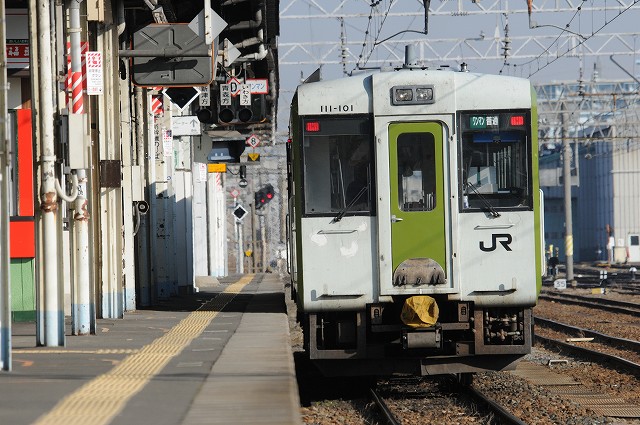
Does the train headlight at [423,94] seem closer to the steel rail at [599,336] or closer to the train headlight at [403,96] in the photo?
the train headlight at [403,96]

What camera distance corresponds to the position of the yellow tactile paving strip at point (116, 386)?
759 cm

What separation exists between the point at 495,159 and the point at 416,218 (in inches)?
38.7

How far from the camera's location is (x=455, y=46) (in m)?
39.8

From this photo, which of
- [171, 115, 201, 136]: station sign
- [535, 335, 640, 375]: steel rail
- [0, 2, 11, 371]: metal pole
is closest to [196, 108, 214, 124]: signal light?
[171, 115, 201, 136]: station sign

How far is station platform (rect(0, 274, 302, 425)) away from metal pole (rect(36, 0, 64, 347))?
1.36 feet

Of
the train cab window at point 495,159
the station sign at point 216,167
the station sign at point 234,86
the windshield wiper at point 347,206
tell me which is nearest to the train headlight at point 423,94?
the train cab window at point 495,159

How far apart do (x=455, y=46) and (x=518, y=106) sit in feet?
92.0

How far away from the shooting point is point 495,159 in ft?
40.1

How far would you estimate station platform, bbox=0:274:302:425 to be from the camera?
25.4 feet

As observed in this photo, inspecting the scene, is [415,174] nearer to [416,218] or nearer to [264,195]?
[416,218]

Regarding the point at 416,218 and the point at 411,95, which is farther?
the point at 411,95

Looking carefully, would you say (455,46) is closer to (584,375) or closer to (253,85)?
(253,85)

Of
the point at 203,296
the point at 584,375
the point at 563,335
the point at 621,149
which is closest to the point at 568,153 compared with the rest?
the point at 203,296

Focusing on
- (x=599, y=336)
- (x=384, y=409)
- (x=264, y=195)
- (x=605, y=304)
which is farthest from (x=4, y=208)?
(x=264, y=195)
